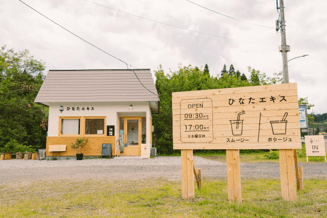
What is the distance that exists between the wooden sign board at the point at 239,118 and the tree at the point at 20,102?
60.1 feet

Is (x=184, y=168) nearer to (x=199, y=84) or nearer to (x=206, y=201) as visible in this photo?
(x=206, y=201)

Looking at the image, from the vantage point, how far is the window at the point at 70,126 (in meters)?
13.7

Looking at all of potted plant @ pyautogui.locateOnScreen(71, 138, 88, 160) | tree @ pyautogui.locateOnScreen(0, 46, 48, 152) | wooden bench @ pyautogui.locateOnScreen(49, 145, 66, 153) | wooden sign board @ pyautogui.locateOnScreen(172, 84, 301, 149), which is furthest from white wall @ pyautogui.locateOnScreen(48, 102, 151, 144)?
wooden sign board @ pyautogui.locateOnScreen(172, 84, 301, 149)

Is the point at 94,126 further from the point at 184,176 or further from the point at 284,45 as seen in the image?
the point at 284,45

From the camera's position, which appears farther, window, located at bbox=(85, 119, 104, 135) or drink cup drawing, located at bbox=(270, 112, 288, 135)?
window, located at bbox=(85, 119, 104, 135)

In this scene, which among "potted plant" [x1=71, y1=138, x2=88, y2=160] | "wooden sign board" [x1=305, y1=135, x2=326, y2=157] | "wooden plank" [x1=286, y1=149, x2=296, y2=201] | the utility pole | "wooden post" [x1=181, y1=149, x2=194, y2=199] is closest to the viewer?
"wooden plank" [x1=286, y1=149, x2=296, y2=201]

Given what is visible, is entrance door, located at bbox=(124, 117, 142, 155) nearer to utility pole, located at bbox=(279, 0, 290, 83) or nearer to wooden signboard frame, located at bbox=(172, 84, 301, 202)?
utility pole, located at bbox=(279, 0, 290, 83)

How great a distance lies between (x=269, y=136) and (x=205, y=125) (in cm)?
113

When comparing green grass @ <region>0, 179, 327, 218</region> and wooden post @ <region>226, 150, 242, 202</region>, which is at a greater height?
wooden post @ <region>226, 150, 242, 202</region>

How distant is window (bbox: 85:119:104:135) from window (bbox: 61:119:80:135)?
0.52m

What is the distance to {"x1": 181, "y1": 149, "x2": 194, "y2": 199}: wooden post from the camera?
14.3ft

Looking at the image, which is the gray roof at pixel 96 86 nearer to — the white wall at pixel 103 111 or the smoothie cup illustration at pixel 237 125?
the white wall at pixel 103 111

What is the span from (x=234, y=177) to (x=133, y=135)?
10.8 m

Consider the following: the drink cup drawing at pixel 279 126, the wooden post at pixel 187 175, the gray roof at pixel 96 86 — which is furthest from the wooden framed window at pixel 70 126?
the drink cup drawing at pixel 279 126
